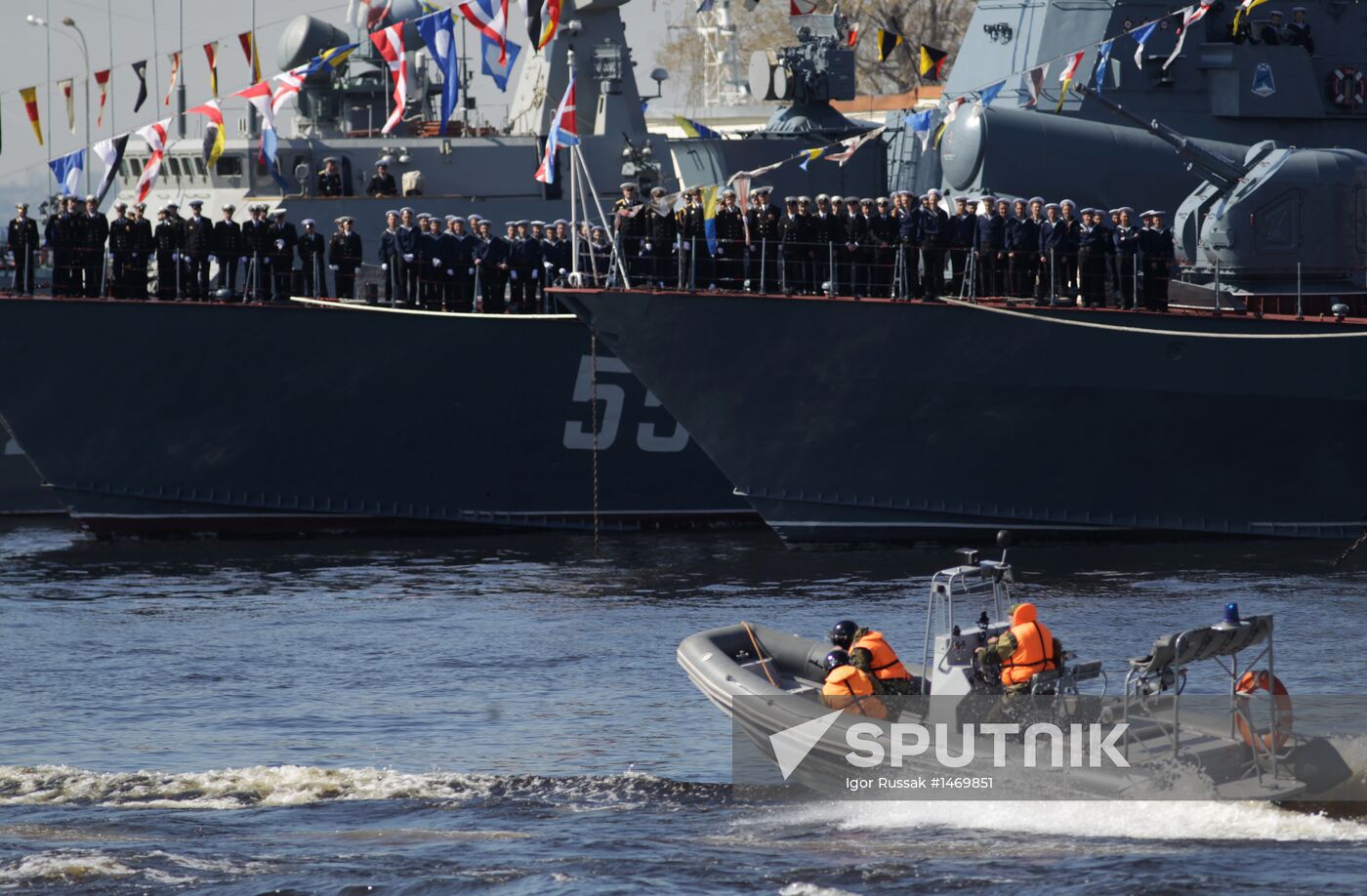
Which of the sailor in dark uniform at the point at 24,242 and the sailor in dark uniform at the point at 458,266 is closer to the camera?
the sailor in dark uniform at the point at 458,266

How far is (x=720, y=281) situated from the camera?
76.3 feet

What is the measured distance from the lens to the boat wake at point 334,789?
43.6 ft

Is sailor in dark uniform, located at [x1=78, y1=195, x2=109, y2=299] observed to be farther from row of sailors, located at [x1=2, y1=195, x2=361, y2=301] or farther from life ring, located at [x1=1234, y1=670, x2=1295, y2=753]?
life ring, located at [x1=1234, y1=670, x2=1295, y2=753]

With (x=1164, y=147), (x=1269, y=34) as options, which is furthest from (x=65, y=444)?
(x=1269, y=34)

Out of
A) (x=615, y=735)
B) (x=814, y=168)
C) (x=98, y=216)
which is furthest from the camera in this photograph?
(x=814, y=168)

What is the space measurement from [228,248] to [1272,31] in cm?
1423

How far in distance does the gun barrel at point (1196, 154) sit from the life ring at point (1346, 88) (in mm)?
3943

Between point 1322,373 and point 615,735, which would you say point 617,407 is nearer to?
point 1322,373

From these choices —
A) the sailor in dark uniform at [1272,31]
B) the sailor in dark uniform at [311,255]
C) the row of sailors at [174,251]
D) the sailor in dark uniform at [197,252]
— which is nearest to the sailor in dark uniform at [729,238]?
the row of sailors at [174,251]

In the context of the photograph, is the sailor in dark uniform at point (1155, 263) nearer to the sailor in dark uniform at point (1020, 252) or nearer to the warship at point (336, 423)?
the sailor in dark uniform at point (1020, 252)

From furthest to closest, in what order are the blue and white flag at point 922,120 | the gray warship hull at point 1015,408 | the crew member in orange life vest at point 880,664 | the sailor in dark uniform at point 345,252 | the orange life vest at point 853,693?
the blue and white flag at point 922,120, the sailor in dark uniform at point 345,252, the gray warship hull at point 1015,408, the crew member in orange life vest at point 880,664, the orange life vest at point 853,693

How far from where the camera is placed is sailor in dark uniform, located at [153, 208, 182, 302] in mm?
24281

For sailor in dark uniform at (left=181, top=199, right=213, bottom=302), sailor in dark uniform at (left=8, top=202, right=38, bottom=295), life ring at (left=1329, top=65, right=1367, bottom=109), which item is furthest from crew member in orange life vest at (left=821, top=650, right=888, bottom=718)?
life ring at (left=1329, top=65, right=1367, bottom=109)

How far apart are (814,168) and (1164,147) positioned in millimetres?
5102
